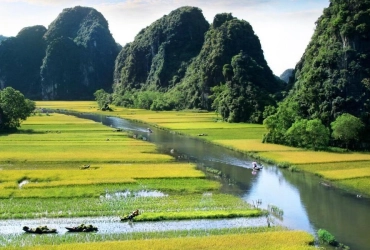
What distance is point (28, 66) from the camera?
575ft

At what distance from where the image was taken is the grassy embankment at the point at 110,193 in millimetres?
19031

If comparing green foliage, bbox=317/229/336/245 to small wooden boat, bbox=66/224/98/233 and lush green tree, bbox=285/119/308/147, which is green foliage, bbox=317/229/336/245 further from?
lush green tree, bbox=285/119/308/147

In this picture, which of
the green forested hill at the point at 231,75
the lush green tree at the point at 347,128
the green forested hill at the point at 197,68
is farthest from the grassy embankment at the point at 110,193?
the green forested hill at the point at 197,68

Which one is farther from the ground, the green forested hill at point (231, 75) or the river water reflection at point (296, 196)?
the green forested hill at point (231, 75)

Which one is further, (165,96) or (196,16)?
(196,16)

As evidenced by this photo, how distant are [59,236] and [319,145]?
97.4 feet

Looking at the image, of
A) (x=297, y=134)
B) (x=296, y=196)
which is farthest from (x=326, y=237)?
(x=297, y=134)

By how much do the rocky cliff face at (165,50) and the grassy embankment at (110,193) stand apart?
80155 millimetres

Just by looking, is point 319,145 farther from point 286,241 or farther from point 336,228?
point 286,241

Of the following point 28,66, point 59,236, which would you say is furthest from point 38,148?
point 28,66

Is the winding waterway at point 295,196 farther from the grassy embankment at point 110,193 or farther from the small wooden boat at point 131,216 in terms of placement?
the grassy embankment at point 110,193

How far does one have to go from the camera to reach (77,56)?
171m

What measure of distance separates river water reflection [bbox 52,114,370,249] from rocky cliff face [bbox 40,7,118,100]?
5161 inches

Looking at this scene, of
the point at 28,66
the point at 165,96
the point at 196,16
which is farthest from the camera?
the point at 28,66
